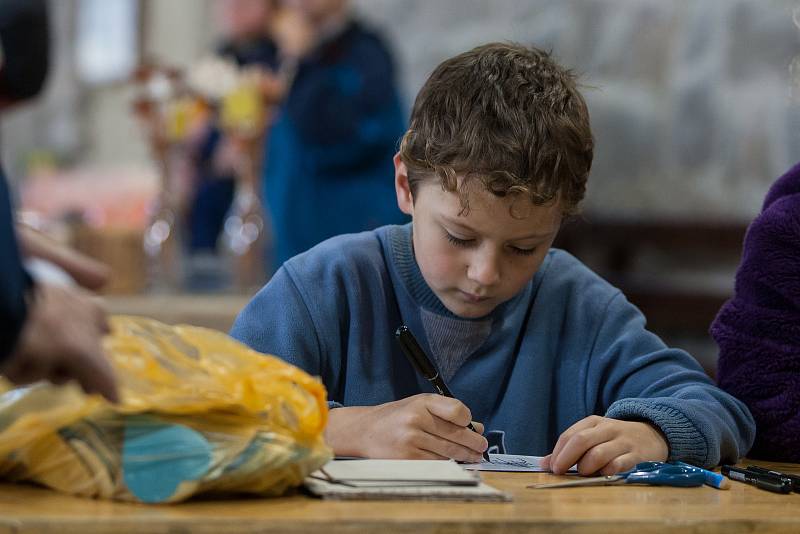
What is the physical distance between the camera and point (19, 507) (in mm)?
894

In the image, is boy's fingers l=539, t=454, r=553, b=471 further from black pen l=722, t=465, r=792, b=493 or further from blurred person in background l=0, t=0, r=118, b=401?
blurred person in background l=0, t=0, r=118, b=401

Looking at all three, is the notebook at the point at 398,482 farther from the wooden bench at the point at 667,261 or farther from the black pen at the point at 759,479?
the wooden bench at the point at 667,261

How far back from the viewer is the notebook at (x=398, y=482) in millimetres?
969

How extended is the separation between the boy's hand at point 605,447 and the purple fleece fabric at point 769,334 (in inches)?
9.3

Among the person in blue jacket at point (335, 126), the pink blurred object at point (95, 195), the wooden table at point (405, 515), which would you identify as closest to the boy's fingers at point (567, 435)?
the wooden table at point (405, 515)

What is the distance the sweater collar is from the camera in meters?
1.50

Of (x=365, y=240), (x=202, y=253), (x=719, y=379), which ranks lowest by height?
(x=202, y=253)

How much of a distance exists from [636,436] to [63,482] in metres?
0.58

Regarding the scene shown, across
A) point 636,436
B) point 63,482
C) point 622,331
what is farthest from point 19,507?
point 622,331

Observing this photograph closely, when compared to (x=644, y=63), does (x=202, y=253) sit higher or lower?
lower

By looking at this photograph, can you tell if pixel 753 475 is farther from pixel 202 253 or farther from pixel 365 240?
pixel 202 253

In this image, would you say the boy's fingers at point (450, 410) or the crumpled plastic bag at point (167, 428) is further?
the boy's fingers at point (450, 410)

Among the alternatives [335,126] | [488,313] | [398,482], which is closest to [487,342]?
[488,313]

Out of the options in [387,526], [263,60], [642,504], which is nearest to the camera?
[387,526]
